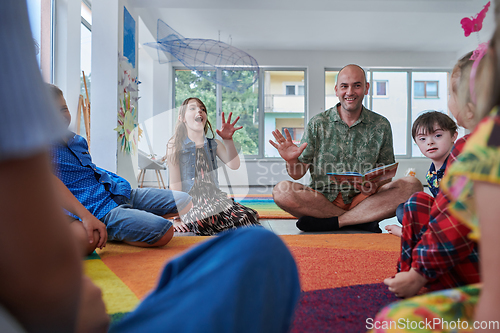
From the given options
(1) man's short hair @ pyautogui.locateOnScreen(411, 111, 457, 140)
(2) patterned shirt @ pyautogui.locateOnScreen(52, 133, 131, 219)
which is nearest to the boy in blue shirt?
(1) man's short hair @ pyautogui.locateOnScreen(411, 111, 457, 140)

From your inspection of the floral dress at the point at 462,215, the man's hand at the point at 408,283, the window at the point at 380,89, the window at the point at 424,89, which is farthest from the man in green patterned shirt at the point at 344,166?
the window at the point at 424,89

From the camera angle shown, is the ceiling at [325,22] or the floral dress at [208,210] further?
the ceiling at [325,22]

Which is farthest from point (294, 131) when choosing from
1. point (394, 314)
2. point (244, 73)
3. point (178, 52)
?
point (394, 314)

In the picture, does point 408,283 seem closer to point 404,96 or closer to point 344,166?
point 344,166

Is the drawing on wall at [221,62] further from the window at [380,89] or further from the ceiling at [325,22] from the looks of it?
the window at [380,89]

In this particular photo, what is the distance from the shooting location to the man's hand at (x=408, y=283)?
85 centimetres

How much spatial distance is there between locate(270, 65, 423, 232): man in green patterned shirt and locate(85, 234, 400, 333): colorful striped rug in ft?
1.11

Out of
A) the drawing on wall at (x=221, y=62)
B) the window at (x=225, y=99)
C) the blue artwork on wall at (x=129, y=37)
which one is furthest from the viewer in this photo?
the window at (x=225, y=99)

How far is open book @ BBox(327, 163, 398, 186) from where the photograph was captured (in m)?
2.11

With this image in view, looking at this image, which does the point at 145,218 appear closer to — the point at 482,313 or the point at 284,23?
the point at 482,313

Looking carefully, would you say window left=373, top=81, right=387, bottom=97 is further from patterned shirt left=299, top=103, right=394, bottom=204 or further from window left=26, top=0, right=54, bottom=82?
window left=26, top=0, right=54, bottom=82

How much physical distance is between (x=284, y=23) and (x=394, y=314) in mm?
5227

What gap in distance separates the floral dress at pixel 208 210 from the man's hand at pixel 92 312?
1.64m

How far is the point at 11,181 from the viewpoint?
0.26 metres
